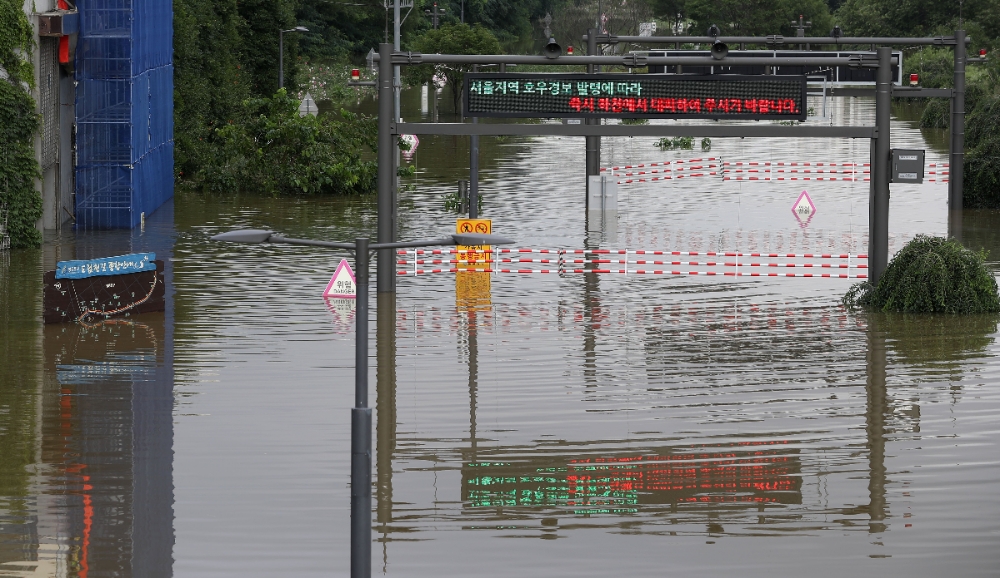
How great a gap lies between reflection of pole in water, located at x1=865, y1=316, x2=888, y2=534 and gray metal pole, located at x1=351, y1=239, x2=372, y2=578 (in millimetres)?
4934

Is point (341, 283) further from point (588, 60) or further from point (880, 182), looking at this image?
point (880, 182)

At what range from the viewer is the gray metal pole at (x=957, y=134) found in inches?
1433

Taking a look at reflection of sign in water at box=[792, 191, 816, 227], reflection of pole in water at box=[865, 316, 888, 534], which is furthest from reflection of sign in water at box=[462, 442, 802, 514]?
reflection of sign in water at box=[792, 191, 816, 227]

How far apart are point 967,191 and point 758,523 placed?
2813cm

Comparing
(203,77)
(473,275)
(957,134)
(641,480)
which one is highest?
(203,77)

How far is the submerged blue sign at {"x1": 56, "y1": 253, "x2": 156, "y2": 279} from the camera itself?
22312mm

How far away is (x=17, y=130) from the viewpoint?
30.7m

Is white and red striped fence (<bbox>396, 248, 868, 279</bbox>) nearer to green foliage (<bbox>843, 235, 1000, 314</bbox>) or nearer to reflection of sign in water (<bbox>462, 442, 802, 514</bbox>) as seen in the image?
green foliage (<bbox>843, 235, 1000, 314</bbox>)

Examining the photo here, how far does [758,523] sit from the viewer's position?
13461 mm

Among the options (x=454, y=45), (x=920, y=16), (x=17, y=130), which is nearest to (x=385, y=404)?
(x=17, y=130)

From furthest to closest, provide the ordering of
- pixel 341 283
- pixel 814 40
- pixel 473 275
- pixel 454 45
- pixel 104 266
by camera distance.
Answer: pixel 454 45 → pixel 814 40 → pixel 473 275 → pixel 341 283 → pixel 104 266

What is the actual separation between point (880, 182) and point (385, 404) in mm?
10826

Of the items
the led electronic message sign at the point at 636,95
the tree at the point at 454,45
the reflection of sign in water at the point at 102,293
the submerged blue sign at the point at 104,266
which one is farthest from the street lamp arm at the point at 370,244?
the tree at the point at 454,45

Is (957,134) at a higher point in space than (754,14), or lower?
lower
